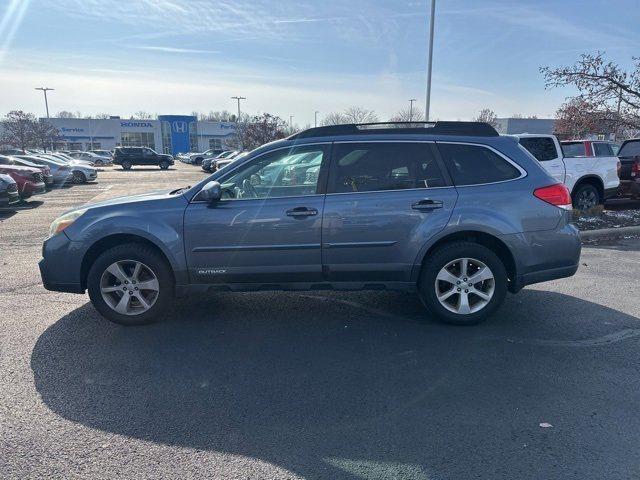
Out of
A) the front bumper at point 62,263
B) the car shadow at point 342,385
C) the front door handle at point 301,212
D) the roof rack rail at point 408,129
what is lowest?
the car shadow at point 342,385

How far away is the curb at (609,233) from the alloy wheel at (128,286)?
25.1ft

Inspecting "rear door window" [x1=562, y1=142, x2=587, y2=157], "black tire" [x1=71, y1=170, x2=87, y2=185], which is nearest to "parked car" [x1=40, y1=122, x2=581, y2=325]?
"rear door window" [x1=562, y1=142, x2=587, y2=157]

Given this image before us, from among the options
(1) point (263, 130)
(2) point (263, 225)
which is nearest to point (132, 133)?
(1) point (263, 130)

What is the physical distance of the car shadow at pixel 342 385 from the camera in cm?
262

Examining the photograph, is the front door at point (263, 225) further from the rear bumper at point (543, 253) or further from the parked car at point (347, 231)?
the rear bumper at point (543, 253)

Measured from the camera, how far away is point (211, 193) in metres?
4.18

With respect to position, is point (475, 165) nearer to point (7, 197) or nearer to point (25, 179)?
point (7, 197)

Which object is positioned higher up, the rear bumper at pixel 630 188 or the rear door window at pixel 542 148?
the rear door window at pixel 542 148

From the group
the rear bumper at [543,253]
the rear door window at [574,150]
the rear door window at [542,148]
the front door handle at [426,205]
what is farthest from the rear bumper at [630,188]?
the front door handle at [426,205]

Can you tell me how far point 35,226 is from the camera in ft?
33.7

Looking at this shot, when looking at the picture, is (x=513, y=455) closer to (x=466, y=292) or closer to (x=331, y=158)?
(x=466, y=292)

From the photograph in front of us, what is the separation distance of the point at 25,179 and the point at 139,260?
41.0 ft

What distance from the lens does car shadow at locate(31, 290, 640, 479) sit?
8.59ft

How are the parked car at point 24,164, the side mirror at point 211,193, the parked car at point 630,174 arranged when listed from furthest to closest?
the parked car at point 24,164 < the parked car at point 630,174 < the side mirror at point 211,193
